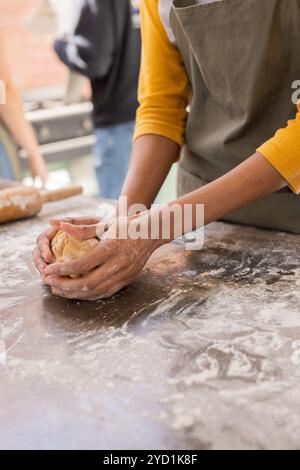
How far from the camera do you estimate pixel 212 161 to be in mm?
1391

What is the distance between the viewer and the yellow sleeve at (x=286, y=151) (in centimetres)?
108

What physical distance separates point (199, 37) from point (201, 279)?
0.56 m

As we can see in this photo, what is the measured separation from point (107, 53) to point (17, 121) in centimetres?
64

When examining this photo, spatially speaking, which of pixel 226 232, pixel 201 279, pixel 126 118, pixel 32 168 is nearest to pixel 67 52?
pixel 126 118

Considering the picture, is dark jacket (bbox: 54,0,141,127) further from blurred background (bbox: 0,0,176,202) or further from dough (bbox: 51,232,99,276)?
dough (bbox: 51,232,99,276)

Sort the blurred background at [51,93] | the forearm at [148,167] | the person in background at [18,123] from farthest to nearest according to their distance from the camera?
the blurred background at [51,93] < the person in background at [18,123] < the forearm at [148,167]

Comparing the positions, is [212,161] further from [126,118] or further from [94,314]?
[126,118]

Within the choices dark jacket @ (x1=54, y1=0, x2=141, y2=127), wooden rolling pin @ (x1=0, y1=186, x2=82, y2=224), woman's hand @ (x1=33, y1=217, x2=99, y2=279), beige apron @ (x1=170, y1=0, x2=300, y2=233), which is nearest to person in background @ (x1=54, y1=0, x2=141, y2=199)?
dark jacket @ (x1=54, y1=0, x2=141, y2=127)

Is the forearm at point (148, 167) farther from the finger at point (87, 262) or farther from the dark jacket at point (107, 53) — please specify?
the dark jacket at point (107, 53)

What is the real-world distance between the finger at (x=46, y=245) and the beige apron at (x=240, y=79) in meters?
0.45

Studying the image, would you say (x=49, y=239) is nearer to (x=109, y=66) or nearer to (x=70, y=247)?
(x=70, y=247)

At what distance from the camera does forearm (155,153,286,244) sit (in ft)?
3.59

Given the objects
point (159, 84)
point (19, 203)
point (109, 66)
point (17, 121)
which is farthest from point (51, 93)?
point (159, 84)

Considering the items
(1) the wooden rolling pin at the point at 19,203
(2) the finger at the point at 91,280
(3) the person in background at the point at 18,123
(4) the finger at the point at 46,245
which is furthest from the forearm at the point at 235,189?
(3) the person in background at the point at 18,123
